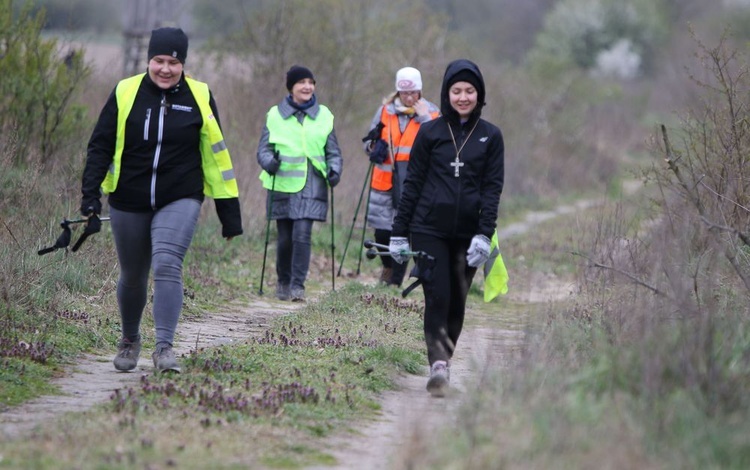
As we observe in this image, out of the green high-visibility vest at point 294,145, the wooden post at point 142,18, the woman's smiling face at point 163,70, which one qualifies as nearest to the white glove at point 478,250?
the woman's smiling face at point 163,70

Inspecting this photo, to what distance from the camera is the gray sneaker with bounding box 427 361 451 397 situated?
285 inches

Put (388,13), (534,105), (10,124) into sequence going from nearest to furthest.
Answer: (10,124)
(388,13)
(534,105)

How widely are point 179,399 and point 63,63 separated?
775cm

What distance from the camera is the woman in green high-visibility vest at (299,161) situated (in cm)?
1164

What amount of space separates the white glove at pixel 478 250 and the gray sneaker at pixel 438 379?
0.62 m

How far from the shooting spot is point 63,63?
13.4 meters

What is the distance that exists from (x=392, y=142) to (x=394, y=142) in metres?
0.02

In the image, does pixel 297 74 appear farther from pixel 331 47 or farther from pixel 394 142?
pixel 331 47

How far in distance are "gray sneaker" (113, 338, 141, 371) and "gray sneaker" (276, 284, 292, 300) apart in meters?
4.12

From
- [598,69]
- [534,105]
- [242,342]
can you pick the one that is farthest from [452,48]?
[598,69]

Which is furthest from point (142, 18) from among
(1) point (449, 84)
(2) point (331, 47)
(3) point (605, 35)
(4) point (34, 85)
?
(3) point (605, 35)

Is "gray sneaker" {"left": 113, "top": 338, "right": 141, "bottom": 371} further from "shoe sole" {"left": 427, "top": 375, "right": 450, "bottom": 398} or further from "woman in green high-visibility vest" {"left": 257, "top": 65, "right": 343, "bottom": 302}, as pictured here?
"woman in green high-visibility vest" {"left": 257, "top": 65, "right": 343, "bottom": 302}

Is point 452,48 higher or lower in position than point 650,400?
higher

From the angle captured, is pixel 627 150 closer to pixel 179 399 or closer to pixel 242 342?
pixel 242 342
